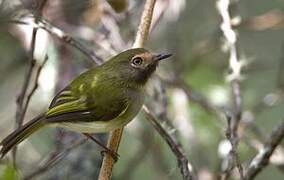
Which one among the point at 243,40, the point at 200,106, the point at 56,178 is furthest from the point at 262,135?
the point at 243,40

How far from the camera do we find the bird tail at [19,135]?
10.5ft

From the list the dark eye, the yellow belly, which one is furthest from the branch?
the dark eye

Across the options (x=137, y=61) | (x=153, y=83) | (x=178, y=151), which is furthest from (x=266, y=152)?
(x=153, y=83)

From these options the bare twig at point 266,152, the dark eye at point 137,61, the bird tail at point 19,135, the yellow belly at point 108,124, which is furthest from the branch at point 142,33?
the bare twig at point 266,152

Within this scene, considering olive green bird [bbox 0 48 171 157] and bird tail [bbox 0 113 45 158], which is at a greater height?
bird tail [bbox 0 113 45 158]

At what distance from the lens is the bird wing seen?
11.5 feet

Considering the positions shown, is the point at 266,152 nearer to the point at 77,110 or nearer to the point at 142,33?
the point at 142,33

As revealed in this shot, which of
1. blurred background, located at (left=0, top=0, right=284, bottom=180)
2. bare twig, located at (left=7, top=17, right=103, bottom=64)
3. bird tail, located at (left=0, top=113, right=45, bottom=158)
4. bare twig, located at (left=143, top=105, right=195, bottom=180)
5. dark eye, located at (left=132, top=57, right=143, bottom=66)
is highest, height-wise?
bare twig, located at (left=7, top=17, right=103, bottom=64)

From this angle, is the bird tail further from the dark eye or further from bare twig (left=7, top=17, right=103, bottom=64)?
A: the dark eye

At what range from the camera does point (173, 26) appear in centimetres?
500

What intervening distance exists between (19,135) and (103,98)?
0.49m

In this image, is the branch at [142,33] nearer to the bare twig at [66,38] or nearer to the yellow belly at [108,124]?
the yellow belly at [108,124]

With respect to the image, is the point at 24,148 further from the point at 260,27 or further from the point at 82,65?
the point at 260,27

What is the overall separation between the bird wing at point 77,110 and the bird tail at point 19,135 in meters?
0.05
